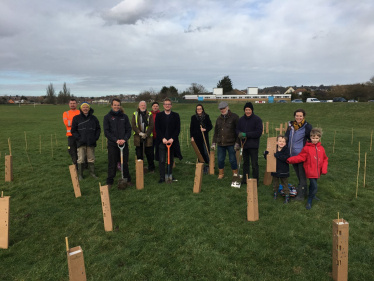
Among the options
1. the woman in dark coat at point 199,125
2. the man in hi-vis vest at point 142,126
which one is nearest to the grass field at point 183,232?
the man in hi-vis vest at point 142,126

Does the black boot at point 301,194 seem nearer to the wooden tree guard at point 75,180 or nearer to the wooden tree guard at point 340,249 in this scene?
the wooden tree guard at point 340,249

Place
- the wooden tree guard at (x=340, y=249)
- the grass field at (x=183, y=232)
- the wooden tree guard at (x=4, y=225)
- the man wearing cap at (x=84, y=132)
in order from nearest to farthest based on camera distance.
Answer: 1. the wooden tree guard at (x=340, y=249)
2. the grass field at (x=183, y=232)
3. the wooden tree guard at (x=4, y=225)
4. the man wearing cap at (x=84, y=132)

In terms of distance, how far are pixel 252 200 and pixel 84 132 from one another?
4.67m

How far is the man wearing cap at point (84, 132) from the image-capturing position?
6445 mm

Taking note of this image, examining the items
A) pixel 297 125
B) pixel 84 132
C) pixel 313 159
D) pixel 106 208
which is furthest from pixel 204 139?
pixel 106 208

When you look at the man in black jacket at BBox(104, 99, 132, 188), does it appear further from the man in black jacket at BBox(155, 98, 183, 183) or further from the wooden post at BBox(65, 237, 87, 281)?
the wooden post at BBox(65, 237, 87, 281)

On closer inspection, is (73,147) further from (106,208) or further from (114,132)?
(106,208)

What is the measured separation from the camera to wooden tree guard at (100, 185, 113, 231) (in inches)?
151

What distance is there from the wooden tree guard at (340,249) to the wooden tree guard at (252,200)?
1.52 m

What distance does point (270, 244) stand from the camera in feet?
11.8

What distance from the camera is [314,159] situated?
4699 mm

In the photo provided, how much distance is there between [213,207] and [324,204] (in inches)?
90.0

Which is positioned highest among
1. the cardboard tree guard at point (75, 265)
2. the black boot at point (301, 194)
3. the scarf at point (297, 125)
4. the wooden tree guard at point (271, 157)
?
the scarf at point (297, 125)

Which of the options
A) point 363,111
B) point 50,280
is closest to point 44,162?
point 50,280
